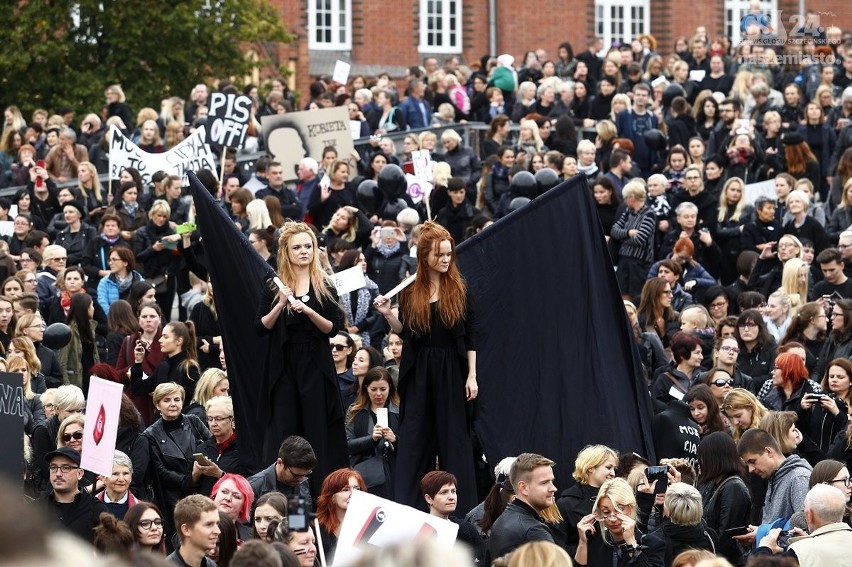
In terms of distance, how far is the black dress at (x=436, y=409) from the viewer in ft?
33.1

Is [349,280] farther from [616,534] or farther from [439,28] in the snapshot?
[439,28]

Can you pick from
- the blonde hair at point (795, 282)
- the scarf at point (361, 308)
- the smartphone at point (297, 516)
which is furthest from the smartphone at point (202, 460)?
the blonde hair at point (795, 282)

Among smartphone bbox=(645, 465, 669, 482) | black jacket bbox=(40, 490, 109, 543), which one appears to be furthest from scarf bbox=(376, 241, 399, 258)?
black jacket bbox=(40, 490, 109, 543)

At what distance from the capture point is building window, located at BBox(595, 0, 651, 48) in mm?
43281

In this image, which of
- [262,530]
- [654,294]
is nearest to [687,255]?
[654,294]

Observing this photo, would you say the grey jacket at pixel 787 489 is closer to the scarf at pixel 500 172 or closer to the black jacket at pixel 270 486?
the black jacket at pixel 270 486

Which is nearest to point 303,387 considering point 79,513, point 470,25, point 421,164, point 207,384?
point 207,384

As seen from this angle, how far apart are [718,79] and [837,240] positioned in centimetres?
847

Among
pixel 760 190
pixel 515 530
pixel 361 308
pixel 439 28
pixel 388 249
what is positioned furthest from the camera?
pixel 439 28

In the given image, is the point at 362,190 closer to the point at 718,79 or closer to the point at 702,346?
the point at 702,346

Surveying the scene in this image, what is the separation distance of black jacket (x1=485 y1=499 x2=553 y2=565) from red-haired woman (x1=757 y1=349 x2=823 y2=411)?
3.37 m

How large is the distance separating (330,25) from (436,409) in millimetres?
31300

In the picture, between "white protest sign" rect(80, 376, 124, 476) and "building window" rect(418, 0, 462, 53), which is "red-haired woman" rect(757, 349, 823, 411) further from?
"building window" rect(418, 0, 462, 53)

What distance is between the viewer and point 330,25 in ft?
133
